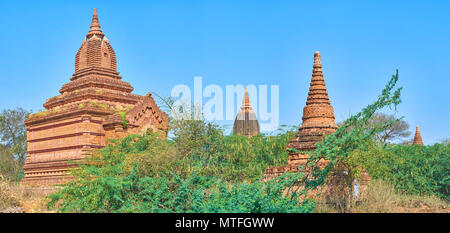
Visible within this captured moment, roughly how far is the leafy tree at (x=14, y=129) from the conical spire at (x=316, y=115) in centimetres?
2378

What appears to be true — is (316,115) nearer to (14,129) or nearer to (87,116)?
(87,116)

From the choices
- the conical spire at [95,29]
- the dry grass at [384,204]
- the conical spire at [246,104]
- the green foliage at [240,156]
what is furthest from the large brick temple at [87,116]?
the conical spire at [246,104]

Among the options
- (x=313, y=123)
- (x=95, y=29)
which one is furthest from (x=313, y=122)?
(x=95, y=29)

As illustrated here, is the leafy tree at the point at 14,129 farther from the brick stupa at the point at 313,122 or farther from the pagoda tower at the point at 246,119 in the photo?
the brick stupa at the point at 313,122

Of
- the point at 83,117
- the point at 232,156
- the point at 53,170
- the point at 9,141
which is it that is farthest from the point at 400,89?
the point at 9,141

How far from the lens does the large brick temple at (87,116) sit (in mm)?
21281

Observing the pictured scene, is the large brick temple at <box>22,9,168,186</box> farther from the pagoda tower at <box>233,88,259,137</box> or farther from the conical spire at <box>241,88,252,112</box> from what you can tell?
the conical spire at <box>241,88,252,112</box>

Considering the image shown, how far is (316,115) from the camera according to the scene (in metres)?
17.3

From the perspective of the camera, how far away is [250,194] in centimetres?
1058

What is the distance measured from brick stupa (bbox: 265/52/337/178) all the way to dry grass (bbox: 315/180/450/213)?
2.44 m

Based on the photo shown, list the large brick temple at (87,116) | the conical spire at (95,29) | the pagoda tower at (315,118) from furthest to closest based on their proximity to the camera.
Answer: the conical spire at (95,29) < the large brick temple at (87,116) < the pagoda tower at (315,118)

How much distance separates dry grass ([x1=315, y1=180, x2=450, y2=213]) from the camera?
43.4 feet

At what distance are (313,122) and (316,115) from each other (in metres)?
0.29

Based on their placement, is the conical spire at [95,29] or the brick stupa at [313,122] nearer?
the brick stupa at [313,122]
